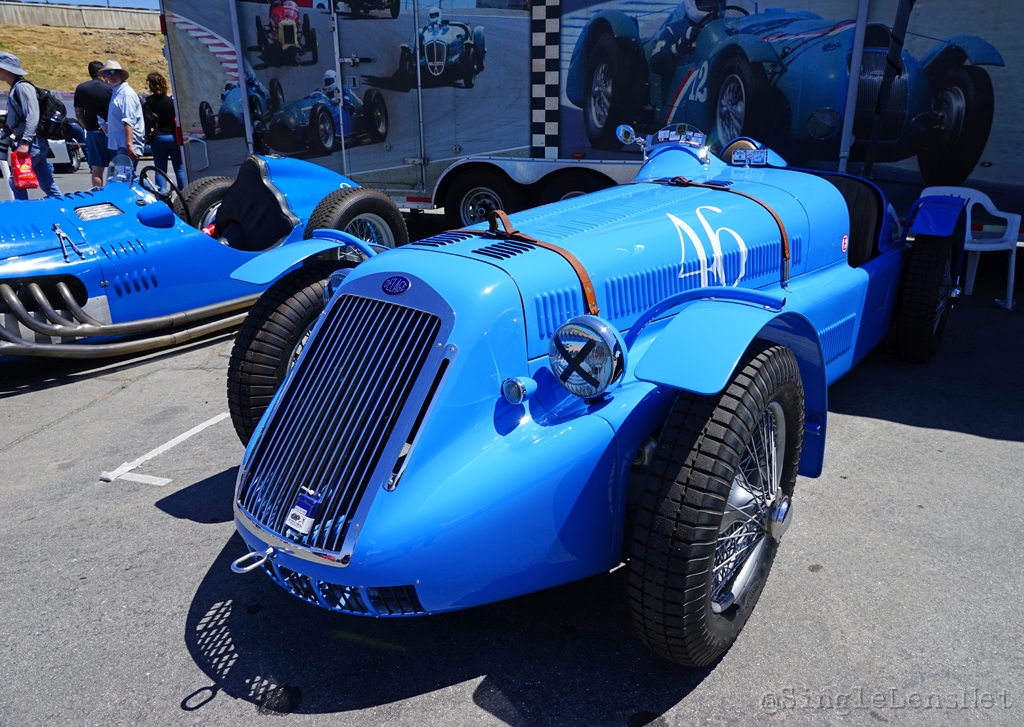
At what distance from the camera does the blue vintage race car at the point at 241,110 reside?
8625 mm

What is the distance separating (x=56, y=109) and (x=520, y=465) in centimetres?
927

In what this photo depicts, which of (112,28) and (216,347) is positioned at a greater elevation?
(112,28)

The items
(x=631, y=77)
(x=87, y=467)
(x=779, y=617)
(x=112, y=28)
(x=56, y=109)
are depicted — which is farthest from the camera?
(x=112, y=28)

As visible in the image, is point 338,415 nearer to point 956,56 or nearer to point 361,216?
point 361,216

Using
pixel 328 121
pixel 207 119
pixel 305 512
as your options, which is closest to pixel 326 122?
pixel 328 121

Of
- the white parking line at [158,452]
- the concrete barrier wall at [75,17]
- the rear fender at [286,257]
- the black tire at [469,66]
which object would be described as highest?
the concrete barrier wall at [75,17]

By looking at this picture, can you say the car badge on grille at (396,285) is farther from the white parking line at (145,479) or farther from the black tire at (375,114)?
the black tire at (375,114)

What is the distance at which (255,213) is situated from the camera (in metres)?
5.90

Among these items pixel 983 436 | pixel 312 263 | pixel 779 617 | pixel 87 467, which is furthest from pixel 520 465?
pixel 983 436

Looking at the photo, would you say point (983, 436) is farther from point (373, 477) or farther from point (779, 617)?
point (373, 477)

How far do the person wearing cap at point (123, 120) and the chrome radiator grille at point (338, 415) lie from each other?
21.5 ft

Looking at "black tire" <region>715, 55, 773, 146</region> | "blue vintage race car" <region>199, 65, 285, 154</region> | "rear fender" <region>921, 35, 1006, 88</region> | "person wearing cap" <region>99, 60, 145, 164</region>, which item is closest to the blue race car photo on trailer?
"blue vintage race car" <region>199, 65, 285, 154</region>

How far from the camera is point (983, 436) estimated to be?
380cm

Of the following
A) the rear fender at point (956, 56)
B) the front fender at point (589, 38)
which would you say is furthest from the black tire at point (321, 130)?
the rear fender at point (956, 56)
